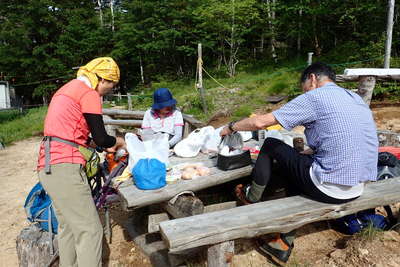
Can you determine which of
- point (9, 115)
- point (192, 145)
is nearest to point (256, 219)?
point (192, 145)

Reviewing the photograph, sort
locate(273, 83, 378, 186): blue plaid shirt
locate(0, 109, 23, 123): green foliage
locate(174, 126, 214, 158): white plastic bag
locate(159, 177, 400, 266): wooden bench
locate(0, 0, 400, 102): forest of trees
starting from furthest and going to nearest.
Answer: locate(0, 0, 400, 102): forest of trees < locate(0, 109, 23, 123): green foliage < locate(174, 126, 214, 158): white plastic bag < locate(273, 83, 378, 186): blue plaid shirt < locate(159, 177, 400, 266): wooden bench

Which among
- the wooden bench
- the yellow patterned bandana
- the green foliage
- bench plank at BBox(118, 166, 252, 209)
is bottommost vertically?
the green foliage

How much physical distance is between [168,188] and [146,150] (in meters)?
0.50

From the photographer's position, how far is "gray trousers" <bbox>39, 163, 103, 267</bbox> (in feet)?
6.91

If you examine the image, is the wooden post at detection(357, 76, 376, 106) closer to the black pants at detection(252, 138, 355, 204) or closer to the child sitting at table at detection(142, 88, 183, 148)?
the black pants at detection(252, 138, 355, 204)

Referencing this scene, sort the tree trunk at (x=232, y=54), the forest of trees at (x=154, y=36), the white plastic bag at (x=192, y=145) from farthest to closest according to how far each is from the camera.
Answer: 1. the tree trunk at (x=232, y=54)
2. the forest of trees at (x=154, y=36)
3. the white plastic bag at (x=192, y=145)

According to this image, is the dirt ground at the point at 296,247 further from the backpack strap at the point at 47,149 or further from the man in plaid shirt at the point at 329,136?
the backpack strap at the point at 47,149

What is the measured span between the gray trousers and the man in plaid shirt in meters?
1.41

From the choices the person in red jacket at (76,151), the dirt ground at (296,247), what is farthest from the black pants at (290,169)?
the person in red jacket at (76,151)

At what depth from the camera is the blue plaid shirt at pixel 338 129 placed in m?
2.16

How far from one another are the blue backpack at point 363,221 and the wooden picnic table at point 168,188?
1.14 metres

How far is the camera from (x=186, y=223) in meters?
2.02

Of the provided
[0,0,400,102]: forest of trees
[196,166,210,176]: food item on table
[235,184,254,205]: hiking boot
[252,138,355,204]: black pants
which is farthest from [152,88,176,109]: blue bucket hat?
[0,0,400,102]: forest of trees

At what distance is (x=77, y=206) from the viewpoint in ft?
7.04
